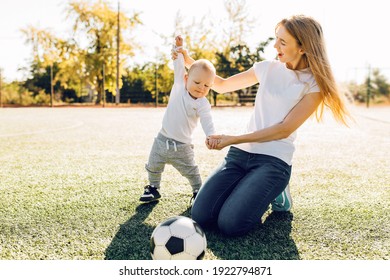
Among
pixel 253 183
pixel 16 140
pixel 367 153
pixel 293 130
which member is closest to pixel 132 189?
pixel 253 183

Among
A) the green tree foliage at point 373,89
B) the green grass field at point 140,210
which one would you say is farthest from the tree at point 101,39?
the green grass field at point 140,210

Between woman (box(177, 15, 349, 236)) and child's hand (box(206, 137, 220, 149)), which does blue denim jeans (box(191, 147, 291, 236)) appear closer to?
woman (box(177, 15, 349, 236))

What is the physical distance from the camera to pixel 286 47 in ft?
10.0

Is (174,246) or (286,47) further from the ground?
(286,47)

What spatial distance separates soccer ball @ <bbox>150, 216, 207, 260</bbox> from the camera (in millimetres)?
→ 2295

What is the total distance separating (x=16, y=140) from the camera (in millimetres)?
7754

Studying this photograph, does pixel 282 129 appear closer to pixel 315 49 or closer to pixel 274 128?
pixel 274 128

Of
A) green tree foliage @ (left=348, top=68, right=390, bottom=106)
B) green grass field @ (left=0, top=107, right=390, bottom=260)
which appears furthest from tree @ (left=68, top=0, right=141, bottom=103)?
green grass field @ (left=0, top=107, right=390, bottom=260)

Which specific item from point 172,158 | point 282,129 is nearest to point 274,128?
point 282,129

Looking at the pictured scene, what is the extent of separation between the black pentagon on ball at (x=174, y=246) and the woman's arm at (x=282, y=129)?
91 cm

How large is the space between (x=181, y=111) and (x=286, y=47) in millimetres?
969

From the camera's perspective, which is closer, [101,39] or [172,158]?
[172,158]

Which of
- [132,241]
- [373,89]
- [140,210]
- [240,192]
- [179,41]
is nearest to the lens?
[132,241]
